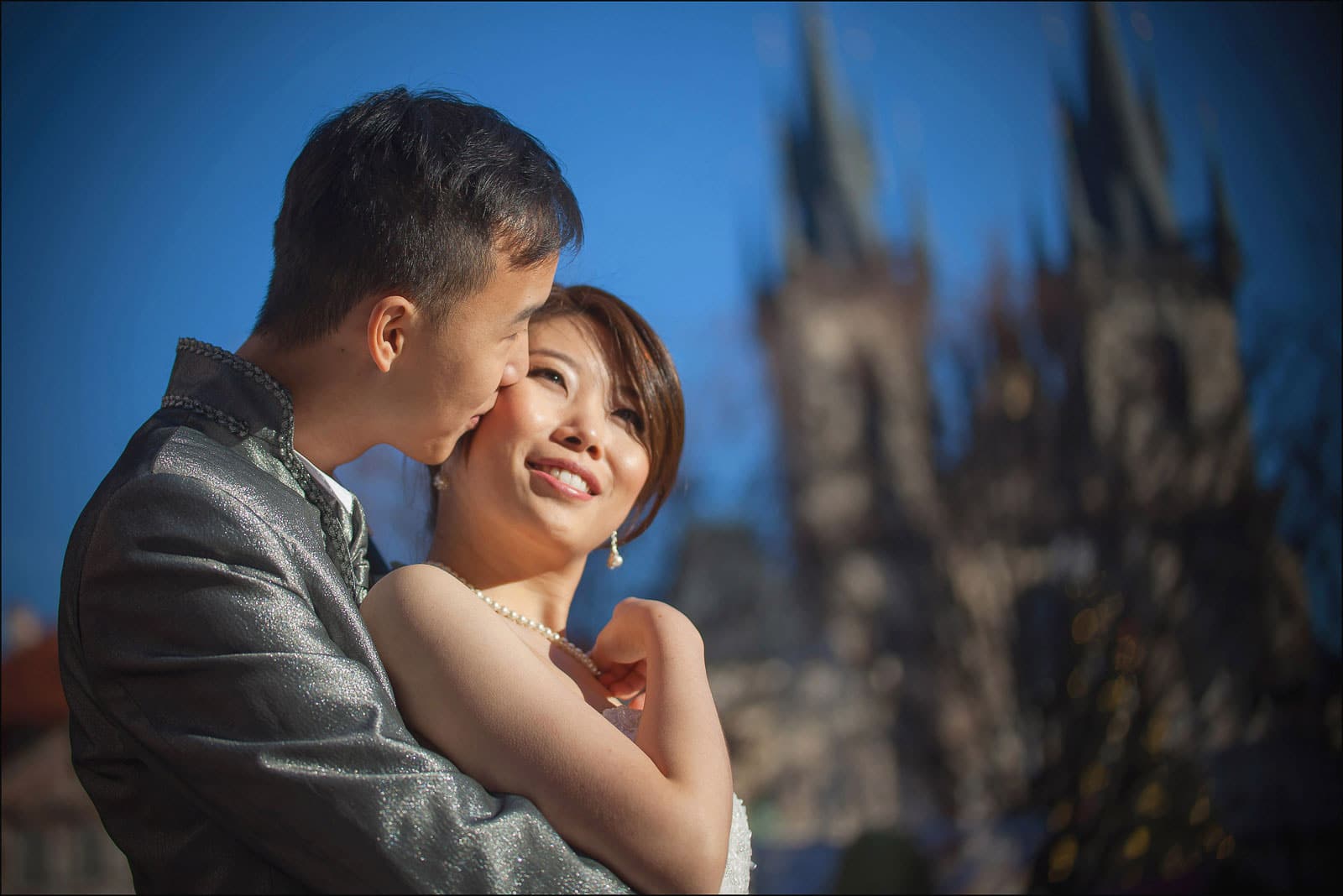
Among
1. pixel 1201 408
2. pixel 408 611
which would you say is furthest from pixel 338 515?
pixel 1201 408

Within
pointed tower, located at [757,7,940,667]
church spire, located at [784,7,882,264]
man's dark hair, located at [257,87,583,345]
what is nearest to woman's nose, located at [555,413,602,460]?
man's dark hair, located at [257,87,583,345]

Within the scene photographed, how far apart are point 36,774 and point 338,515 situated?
4009 millimetres

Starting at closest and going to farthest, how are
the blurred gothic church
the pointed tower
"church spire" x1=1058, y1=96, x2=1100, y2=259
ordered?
the blurred gothic church < the pointed tower < "church spire" x1=1058, y1=96, x2=1100, y2=259

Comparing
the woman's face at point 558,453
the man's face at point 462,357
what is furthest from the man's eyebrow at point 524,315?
the woman's face at point 558,453

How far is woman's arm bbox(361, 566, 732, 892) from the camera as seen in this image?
3.25 feet

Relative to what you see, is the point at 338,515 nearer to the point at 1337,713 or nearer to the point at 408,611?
the point at 408,611

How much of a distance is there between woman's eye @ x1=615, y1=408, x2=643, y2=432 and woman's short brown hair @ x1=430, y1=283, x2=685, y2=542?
0.04ft

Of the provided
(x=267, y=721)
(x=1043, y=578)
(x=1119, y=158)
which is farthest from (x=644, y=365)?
(x=1119, y=158)

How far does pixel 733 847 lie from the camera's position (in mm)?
1339

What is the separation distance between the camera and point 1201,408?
52.5ft

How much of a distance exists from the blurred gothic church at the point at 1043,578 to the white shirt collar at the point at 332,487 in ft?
34.4

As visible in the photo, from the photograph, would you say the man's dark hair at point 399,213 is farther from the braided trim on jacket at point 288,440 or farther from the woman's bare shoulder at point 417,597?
the woman's bare shoulder at point 417,597

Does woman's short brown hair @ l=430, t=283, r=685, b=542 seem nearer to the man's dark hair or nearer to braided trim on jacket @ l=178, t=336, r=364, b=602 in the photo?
the man's dark hair

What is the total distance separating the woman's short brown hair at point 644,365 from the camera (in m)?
1.60
